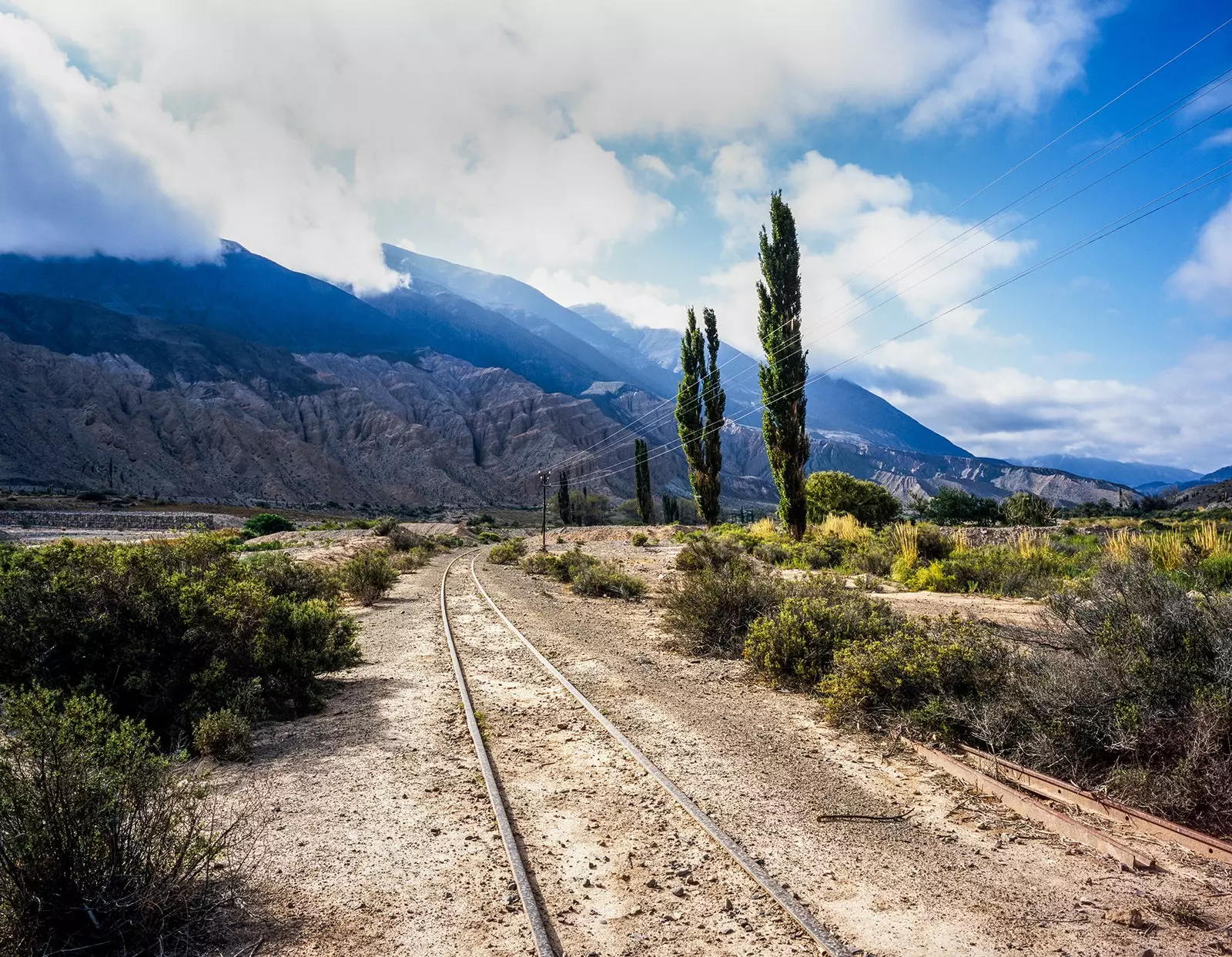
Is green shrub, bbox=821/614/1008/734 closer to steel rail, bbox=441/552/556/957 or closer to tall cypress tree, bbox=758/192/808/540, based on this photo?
steel rail, bbox=441/552/556/957

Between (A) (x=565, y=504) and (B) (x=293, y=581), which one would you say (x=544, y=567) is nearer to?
(B) (x=293, y=581)

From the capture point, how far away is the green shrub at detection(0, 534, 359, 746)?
6.52 metres

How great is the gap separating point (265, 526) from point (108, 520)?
11593mm


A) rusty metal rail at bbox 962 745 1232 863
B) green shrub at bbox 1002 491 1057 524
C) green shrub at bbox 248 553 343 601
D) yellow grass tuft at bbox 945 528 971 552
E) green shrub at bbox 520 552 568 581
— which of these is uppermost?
green shrub at bbox 1002 491 1057 524

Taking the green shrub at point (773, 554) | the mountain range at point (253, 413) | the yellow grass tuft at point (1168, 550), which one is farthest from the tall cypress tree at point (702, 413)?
the mountain range at point (253, 413)

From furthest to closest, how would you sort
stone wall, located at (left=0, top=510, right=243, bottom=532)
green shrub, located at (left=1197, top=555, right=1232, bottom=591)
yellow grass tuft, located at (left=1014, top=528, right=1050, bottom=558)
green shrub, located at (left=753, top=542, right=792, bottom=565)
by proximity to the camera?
stone wall, located at (left=0, top=510, right=243, bottom=532) → green shrub, located at (left=753, top=542, right=792, bottom=565) → yellow grass tuft, located at (left=1014, top=528, right=1050, bottom=558) → green shrub, located at (left=1197, top=555, right=1232, bottom=591)

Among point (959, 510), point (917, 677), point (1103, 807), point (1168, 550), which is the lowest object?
point (1103, 807)

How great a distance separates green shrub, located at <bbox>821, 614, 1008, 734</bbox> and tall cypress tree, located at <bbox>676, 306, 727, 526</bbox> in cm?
3232

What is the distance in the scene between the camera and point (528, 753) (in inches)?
257

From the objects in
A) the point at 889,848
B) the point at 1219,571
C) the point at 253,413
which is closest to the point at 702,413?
the point at 1219,571

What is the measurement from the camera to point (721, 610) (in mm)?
11703

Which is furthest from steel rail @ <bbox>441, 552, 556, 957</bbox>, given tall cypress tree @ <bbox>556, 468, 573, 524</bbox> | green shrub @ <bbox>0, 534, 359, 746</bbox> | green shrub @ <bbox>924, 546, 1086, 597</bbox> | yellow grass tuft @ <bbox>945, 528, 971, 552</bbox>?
tall cypress tree @ <bbox>556, 468, 573, 524</bbox>

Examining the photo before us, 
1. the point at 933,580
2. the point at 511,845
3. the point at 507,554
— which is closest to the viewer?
the point at 511,845

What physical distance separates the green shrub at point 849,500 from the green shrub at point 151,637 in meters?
29.1
